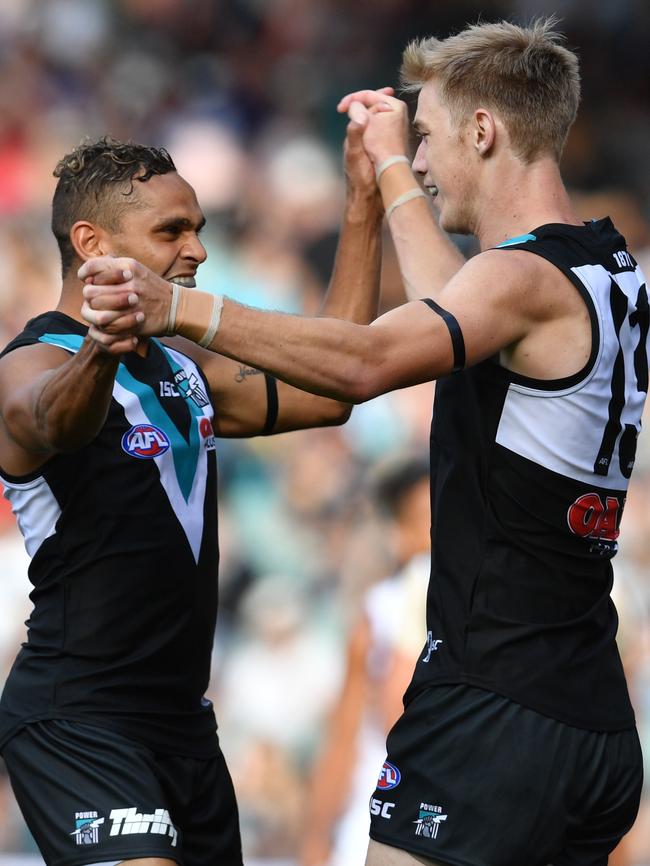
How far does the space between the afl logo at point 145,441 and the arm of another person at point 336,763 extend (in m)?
3.24

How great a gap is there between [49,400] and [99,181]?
0.90m

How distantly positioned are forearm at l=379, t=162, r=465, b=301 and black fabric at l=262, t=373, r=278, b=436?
64cm

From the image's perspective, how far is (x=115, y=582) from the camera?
3467 millimetres

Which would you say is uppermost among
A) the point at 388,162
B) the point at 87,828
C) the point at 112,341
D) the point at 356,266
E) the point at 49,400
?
the point at 388,162

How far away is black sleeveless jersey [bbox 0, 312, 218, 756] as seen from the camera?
3443 millimetres

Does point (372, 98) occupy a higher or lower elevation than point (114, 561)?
Result: higher

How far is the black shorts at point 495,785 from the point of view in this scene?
307 cm

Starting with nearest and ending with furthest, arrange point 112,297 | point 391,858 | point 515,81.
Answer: point 112,297 < point 391,858 < point 515,81

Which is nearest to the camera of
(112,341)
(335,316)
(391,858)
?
(112,341)

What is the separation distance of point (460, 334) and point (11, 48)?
5.42 meters

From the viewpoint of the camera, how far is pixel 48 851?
3309 mm

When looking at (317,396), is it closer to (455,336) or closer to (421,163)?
(421,163)

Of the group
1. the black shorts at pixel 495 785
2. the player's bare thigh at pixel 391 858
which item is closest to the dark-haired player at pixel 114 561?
the player's bare thigh at pixel 391 858

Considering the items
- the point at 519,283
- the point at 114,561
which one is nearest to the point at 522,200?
the point at 519,283
